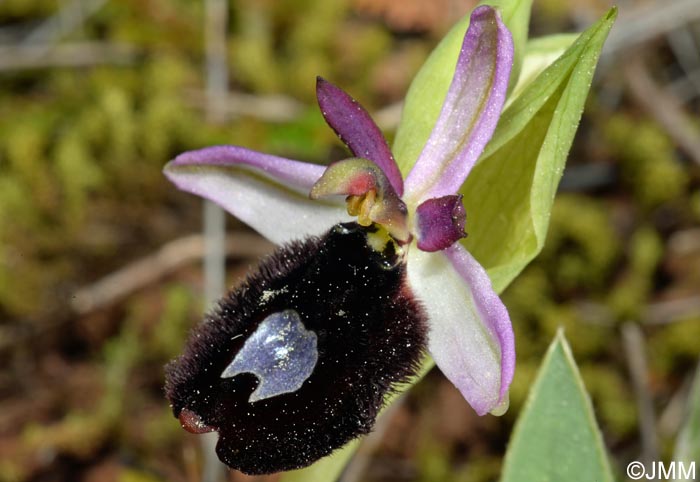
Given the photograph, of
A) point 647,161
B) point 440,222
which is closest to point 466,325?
point 440,222

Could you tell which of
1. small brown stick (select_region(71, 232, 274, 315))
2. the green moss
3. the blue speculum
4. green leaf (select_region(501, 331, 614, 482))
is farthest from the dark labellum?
the green moss

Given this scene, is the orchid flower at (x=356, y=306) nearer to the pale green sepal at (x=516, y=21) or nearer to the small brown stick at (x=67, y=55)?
the pale green sepal at (x=516, y=21)

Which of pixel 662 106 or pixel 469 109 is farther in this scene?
pixel 662 106

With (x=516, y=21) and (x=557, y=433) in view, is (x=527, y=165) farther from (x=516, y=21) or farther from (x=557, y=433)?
(x=557, y=433)

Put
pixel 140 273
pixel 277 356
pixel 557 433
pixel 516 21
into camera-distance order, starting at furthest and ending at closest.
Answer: pixel 140 273 → pixel 557 433 → pixel 516 21 → pixel 277 356

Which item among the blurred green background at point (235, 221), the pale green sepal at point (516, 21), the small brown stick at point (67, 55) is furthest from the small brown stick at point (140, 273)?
the pale green sepal at point (516, 21)

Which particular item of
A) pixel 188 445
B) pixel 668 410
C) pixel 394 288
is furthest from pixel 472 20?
pixel 668 410
